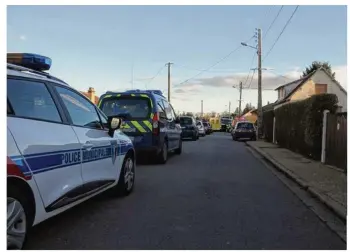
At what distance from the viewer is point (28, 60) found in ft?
16.4

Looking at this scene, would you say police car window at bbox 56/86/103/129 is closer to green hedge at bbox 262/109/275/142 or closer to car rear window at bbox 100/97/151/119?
car rear window at bbox 100/97/151/119

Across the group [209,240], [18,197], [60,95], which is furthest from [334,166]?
[18,197]

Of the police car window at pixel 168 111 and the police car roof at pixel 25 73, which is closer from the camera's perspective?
the police car roof at pixel 25 73

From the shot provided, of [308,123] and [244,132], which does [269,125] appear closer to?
[244,132]

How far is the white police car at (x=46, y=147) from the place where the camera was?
3.79 m

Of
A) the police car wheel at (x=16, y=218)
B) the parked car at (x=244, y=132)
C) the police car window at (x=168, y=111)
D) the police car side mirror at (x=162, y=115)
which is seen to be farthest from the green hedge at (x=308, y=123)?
the parked car at (x=244, y=132)

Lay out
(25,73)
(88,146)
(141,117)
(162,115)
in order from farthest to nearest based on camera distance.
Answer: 1. (162,115)
2. (141,117)
3. (88,146)
4. (25,73)

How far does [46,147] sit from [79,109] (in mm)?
1365

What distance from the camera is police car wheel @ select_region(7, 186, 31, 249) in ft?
12.0

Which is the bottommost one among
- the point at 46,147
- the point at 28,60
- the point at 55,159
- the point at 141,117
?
the point at 55,159

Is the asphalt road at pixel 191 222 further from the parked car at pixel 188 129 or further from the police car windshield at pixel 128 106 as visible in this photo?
the parked car at pixel 188 129

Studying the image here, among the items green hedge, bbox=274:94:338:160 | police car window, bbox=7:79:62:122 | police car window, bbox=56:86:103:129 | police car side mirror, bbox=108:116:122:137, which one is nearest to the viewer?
police car window, bbox=7:79:62:122

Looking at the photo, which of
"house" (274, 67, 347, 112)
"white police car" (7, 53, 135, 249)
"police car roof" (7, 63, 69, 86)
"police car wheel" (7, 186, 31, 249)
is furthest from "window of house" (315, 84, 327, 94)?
"police car wheel" (7, 186, 31, 249)

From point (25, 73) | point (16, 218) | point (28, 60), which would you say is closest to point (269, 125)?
point (28, 60)
